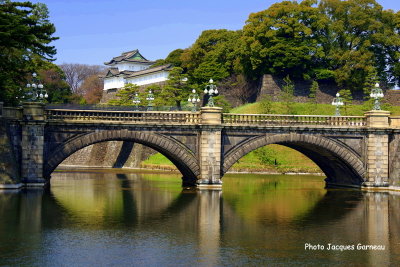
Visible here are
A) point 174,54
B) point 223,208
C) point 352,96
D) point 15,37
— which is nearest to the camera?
point 223,208

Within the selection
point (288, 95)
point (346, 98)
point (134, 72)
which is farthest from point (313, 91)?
point (134, 72)

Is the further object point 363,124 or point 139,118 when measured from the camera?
point 363,124

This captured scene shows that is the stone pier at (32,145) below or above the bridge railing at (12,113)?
below

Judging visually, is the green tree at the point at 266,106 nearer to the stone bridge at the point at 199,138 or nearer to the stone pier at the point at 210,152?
the stone bridge at the point at 199,138

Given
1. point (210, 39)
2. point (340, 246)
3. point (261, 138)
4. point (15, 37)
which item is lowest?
point (340, 246)

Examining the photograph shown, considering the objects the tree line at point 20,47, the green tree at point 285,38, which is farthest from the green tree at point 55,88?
the green tree at point 285,38

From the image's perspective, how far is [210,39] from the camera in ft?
317

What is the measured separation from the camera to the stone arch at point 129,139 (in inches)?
1617

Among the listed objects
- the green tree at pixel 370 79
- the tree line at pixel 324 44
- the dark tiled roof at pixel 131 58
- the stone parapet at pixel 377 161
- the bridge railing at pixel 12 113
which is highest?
the dark tiled roof at pixel 131 58

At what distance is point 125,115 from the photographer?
44406mm

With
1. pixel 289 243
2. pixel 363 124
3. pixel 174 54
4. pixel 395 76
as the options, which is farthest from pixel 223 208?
pixel 174 54

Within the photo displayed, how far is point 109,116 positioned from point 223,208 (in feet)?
44.6

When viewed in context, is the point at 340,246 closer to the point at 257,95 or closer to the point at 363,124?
the point at 363,124

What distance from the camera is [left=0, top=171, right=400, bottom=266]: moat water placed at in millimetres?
20469
